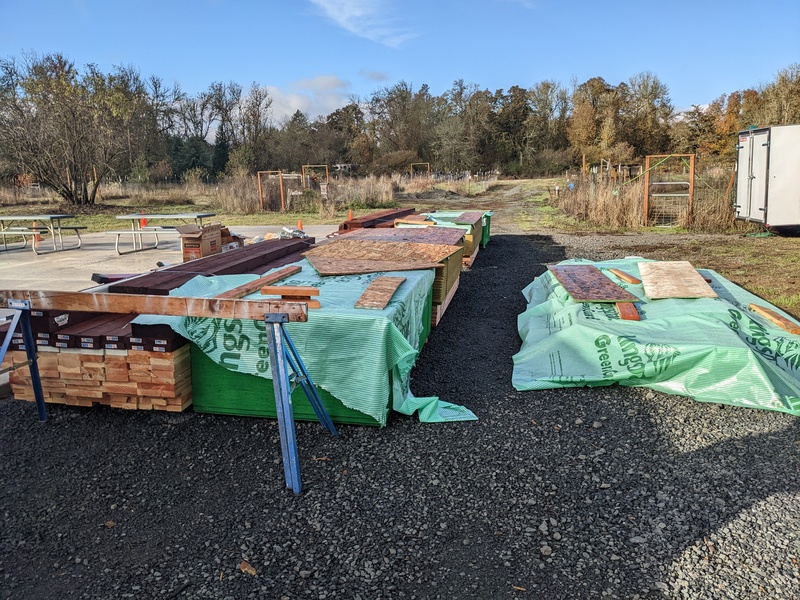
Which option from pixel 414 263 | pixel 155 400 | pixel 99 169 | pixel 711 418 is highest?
pixel 99 169

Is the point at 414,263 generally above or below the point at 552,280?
above

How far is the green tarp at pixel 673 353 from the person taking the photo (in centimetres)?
455

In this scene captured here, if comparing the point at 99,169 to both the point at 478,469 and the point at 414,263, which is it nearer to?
the point at 414,263

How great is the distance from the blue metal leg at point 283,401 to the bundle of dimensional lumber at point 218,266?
6.67 feet

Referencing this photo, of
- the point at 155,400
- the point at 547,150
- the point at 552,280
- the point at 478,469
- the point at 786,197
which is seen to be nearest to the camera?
the point at 478,469

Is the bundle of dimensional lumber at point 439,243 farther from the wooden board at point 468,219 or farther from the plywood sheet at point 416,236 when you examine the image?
the wooden board at point 468,219

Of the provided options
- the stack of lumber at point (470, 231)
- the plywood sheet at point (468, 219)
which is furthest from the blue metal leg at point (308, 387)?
the plywood sheet at point (468, 219)

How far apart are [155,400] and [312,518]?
5.67ft

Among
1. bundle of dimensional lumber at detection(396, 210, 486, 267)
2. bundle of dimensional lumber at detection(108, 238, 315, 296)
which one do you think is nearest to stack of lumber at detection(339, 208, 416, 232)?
bundle of dimensional lumber at detection(396, 210, 486, 267)

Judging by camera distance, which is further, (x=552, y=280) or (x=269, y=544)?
(x=552, y=280)

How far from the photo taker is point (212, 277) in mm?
5371

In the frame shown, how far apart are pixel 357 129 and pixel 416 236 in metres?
50.9

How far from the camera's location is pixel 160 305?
3570mm

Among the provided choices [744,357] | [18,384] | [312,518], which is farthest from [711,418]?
[18,384]
